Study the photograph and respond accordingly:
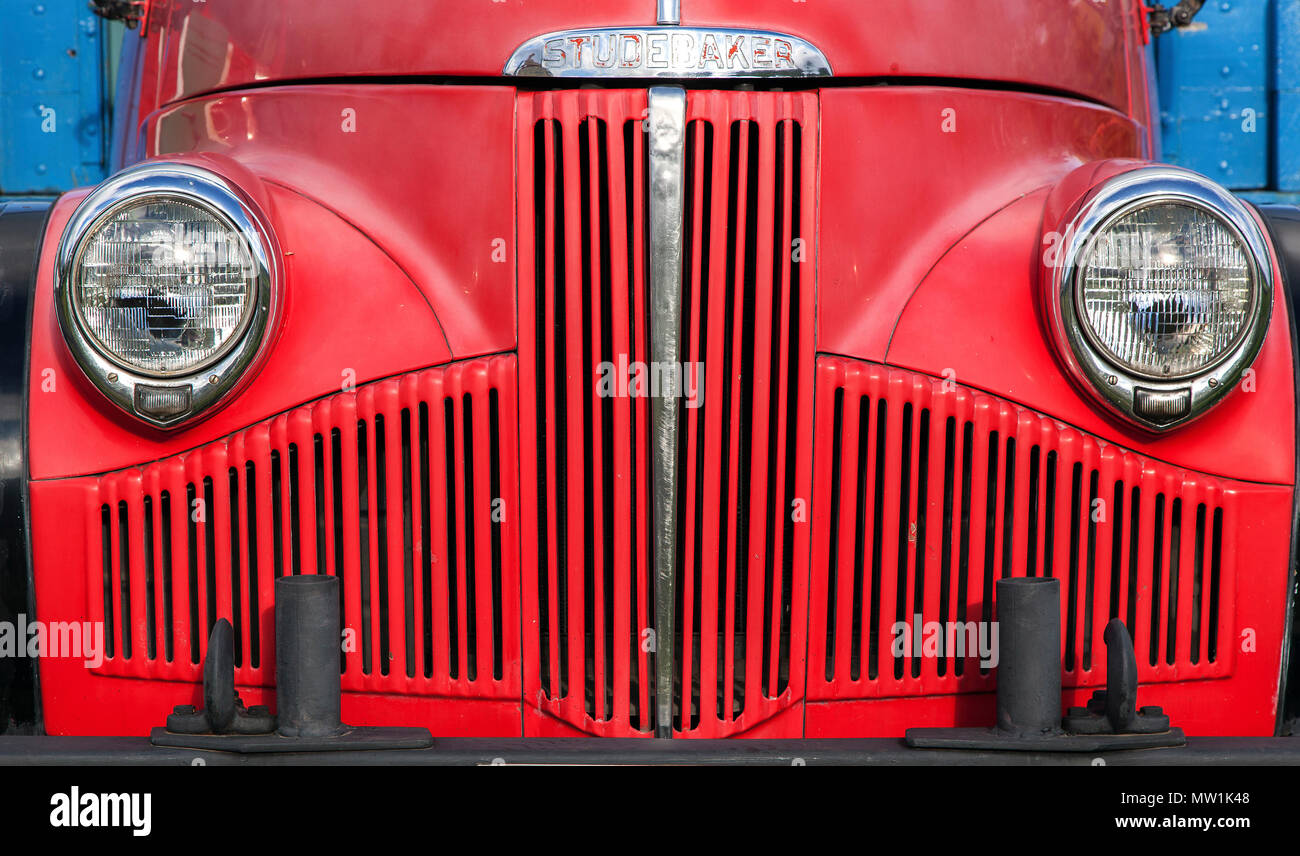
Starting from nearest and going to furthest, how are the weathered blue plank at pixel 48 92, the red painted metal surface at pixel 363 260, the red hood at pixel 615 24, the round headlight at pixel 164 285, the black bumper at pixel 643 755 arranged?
the black bumper at pixel 643 755, the round headlight at pixel 164 285, the red painted metal surface at pixel 363 260, the red hood at pixel 615 24, the weathered blue plank at pixel 48 92

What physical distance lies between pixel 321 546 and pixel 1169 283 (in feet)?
4.07

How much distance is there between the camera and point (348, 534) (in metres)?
1.79

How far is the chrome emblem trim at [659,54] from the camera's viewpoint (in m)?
1.85

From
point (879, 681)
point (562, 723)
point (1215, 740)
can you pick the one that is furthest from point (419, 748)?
point (1215, 740)

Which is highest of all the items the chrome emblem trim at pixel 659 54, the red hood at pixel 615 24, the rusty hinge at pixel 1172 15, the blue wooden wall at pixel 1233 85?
the blue wooden wall at pixel 1233 85

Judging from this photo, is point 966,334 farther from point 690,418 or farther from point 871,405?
point 690,418

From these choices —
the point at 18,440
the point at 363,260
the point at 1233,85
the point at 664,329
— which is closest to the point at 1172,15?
the point at 664,329

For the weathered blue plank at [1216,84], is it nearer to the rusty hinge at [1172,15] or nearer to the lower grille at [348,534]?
the rusty hinge at [1172,15]

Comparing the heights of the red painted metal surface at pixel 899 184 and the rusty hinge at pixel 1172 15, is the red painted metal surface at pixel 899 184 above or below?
below

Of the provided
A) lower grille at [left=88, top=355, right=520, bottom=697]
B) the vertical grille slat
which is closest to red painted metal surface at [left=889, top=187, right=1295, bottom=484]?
the vertical grille slat

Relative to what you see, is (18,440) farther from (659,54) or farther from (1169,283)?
(1169,283)

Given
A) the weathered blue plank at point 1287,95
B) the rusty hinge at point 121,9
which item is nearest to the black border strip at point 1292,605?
the rusty hinge at point 121,9

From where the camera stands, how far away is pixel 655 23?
6.19 feet
